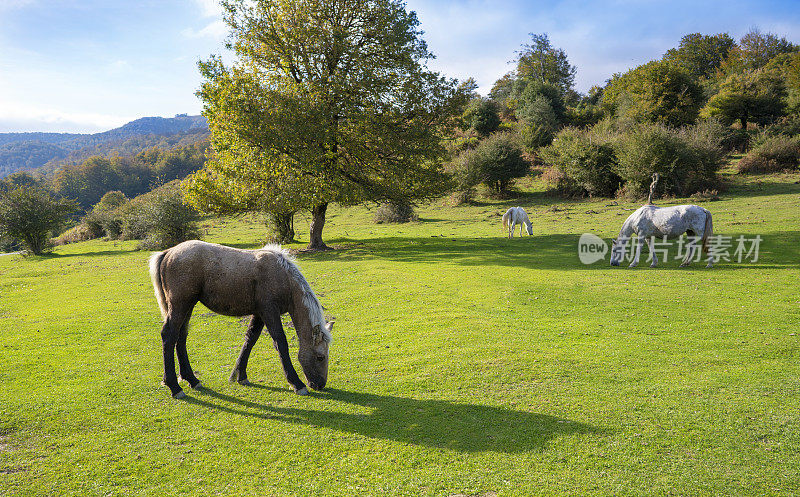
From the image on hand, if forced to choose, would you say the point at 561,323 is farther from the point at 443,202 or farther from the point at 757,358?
the point at 443,202

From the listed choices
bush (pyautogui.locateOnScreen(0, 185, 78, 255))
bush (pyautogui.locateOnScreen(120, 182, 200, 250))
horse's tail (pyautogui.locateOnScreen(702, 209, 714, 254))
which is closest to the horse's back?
horse's tail (pyautogui.locateOnScreen(702, 209, 714, 254))

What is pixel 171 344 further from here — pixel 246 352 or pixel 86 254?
pixel 86 254

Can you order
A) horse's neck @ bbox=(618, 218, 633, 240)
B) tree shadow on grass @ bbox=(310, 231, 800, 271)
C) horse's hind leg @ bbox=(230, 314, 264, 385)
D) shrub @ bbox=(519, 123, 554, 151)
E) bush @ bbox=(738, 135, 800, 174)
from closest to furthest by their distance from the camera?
1. horse's hind leg @ bbox=(230, 314, 264, 385)
2. tree shadow on grass @ bbox=(310, 231, 800, 271)
3. horse's neck @ bbox=(618, 218, 633, 240)
4. bush @ bbox=(738, 135, 800, 174)
5. shrub @ bbox=(519, 123, 554, 151)

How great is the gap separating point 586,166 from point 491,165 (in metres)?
8.50

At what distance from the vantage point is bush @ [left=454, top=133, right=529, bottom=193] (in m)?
42.3

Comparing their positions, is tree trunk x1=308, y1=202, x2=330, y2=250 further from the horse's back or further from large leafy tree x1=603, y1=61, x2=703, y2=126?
large leafy tree x1=603, y1=61, x2=703, y2=126

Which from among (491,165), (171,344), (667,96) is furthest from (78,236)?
(667,96)

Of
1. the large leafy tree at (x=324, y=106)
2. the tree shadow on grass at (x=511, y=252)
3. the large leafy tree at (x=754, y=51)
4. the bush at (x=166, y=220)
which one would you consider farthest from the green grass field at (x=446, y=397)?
the large leafy tree at (x=754, y=51)

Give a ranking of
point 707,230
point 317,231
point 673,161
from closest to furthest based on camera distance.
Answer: point 707,230 < point 317,231 < point 673,161

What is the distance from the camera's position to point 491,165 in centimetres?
4225

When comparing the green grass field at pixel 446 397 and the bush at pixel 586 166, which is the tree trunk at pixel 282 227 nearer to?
the green grass field at pixel 446 397

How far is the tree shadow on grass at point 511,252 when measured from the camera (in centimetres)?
1723

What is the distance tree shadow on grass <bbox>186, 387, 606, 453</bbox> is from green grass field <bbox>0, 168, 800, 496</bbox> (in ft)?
0.10

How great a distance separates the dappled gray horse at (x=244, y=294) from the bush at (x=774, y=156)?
43159 mm
